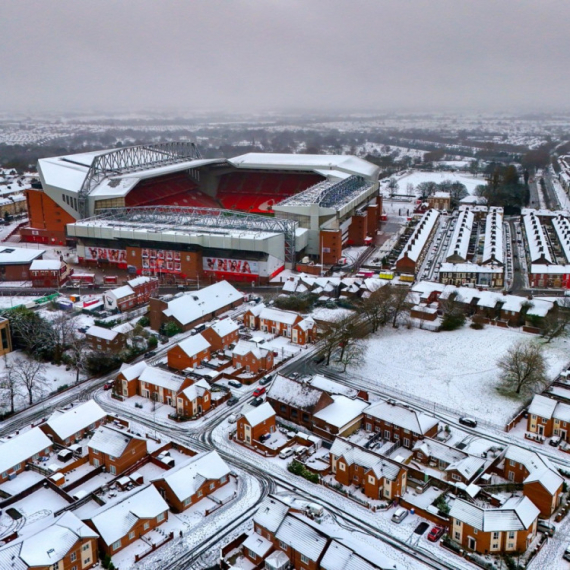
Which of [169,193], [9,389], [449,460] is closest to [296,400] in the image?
[449,460]

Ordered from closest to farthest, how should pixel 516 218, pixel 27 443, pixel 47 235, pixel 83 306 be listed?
pixel 27 443, pixel 83 306, pixel 47 235, pixel 516 218

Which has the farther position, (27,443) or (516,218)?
(516,218)

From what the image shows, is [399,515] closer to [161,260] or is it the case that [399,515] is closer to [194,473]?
[194,473]

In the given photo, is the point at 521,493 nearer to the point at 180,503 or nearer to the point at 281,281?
the point at 180,503

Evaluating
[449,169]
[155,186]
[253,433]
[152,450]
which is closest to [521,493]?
[253,433]

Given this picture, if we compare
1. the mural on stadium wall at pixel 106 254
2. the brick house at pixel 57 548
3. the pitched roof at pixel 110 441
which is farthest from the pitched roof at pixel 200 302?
the brick house at pixel 57 548

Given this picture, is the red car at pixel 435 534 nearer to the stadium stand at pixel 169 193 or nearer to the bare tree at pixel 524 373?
the bare tree at pixel 524 373

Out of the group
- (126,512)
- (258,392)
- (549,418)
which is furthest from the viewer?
(258,392)
